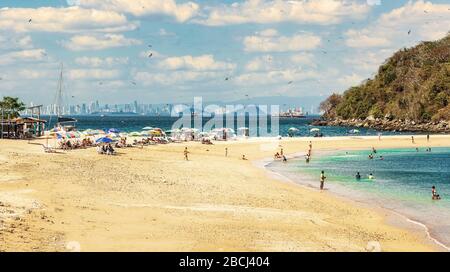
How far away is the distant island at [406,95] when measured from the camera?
449 feet

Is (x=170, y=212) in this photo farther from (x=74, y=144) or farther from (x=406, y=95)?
(x=406, y=95)

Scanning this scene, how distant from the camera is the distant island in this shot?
136875 mm

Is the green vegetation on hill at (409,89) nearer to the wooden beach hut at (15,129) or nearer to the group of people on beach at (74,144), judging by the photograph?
the group of people on beach at (74,144)

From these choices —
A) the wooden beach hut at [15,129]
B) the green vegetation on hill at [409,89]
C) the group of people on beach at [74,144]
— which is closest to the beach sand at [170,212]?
the group of people on beach at [74,144]

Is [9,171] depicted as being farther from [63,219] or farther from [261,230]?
[261,230]

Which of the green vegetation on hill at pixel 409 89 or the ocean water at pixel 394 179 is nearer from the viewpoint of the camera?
the ocean water at pixel 394 179

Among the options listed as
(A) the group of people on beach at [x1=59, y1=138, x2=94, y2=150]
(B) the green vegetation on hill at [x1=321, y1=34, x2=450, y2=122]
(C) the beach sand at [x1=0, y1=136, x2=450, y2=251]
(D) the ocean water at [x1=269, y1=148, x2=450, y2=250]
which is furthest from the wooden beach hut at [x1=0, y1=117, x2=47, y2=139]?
(B) the green vegetation on hill at [x1=321, y1=34, x2=450, y2=122]

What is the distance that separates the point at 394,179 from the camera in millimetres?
44125

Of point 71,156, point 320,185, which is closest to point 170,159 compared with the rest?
point 71,156

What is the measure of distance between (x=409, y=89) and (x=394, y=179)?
4430 inches

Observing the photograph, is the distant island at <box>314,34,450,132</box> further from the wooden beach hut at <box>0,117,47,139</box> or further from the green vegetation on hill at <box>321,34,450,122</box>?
the wooden beach hut at <box>0,117,47,139</box>

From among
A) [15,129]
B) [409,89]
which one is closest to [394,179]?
[15,129]

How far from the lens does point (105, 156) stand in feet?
166

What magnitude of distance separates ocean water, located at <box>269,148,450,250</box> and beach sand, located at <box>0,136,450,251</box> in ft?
6.16
